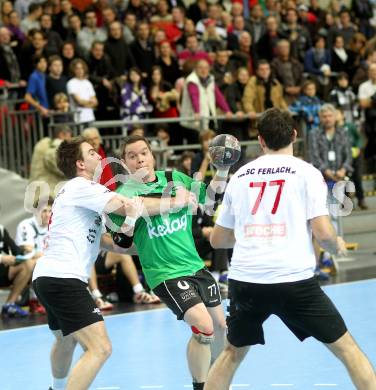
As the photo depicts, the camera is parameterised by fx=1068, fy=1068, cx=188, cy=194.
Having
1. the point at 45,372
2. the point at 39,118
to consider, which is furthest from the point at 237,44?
the point at 45,372

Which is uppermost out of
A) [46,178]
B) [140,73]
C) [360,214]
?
[140,73]

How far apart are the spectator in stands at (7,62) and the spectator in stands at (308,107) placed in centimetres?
465

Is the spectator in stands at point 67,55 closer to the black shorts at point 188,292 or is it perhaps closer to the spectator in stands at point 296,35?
the spectator in stands at point 296,35

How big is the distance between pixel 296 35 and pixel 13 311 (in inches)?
385

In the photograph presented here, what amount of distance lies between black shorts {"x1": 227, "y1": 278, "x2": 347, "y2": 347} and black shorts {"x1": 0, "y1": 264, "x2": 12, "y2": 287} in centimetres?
670

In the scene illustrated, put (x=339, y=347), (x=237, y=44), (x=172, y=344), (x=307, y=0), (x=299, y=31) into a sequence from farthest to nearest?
(x=307, y=0), (x=299, y=31), (x=237, y=44), (x=172, y=344), (x=339, y=347)

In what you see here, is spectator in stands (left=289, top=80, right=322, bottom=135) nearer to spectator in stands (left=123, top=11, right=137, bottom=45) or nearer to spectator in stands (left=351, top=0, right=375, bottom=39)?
spectator in stands (left=123, top=11, right=137, bottom=45)

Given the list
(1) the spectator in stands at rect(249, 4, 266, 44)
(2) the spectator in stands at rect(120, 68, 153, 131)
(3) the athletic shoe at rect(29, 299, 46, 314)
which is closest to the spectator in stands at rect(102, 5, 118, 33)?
(2) the spectator in stands at rect(120, 68, 153, 131)

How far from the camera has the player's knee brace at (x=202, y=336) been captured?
24.1ft

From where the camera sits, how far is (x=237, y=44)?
19.1m

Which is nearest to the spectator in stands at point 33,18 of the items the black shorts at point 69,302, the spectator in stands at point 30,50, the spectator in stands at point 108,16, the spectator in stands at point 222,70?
the spectator in stands at point 30,50

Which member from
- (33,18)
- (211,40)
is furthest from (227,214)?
(211,40)

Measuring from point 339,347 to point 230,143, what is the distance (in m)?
1.64

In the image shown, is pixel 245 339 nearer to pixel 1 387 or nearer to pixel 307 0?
pixel 1 387
